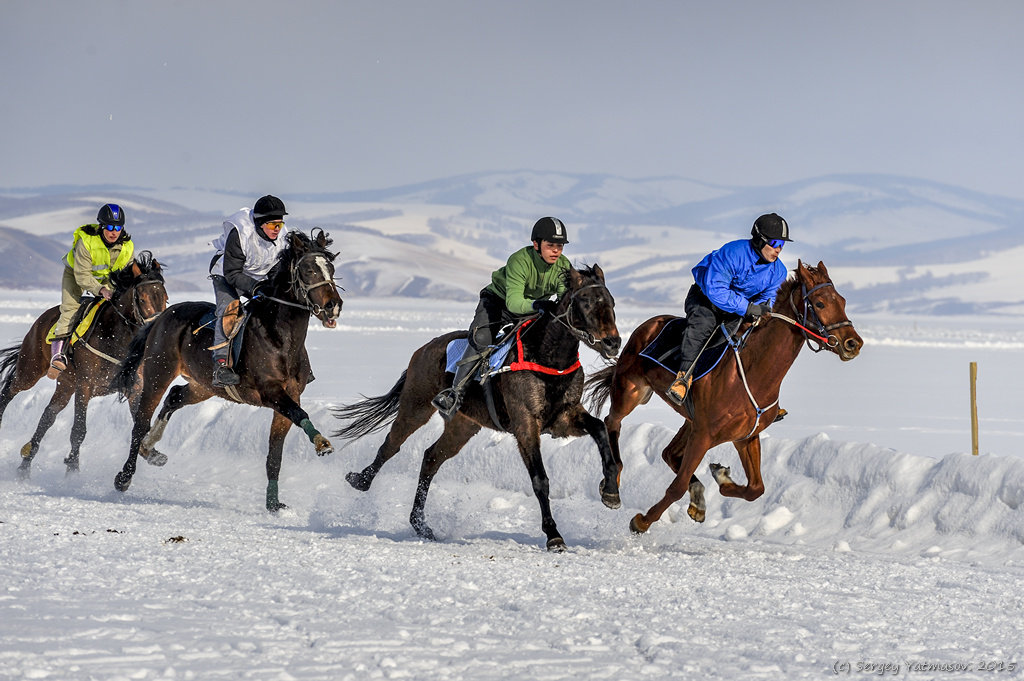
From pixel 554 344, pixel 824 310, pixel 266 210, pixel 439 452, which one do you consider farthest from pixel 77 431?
pixel 824 310

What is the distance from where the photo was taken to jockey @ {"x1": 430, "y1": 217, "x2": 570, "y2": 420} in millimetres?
8391

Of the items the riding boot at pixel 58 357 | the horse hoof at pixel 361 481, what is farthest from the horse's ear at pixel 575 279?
the riding boot at pixel 58 357

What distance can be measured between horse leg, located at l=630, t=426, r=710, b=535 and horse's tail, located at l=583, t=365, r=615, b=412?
1.25m

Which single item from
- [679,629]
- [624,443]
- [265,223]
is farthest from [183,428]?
[679,629]

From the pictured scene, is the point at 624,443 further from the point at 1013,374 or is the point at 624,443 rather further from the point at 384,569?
the point at 1013,374

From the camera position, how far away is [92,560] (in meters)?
6.87

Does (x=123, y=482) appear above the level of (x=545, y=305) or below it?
below

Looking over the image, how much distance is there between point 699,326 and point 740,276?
51cm

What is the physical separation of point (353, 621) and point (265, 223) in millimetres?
5602

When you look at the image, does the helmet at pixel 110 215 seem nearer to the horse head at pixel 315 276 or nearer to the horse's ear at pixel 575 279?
the horse head at pixel 315 276

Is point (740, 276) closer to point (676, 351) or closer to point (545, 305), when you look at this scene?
point (676, 351)

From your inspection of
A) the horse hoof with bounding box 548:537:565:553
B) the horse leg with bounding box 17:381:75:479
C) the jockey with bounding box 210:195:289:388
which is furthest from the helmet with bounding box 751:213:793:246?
the horse leg with bounding box 17:381:75:479

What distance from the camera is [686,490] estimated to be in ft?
27.8

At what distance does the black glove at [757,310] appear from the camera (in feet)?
27.0
